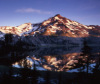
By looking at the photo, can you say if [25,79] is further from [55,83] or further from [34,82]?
[55,83]

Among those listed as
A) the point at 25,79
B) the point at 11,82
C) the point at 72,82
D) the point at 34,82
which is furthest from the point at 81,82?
the point at 11,82

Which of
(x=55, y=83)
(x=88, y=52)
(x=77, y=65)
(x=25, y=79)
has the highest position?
(x=88, y=52)

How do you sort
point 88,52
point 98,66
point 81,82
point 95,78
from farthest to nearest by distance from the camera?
point 88,52, point 81,82, point 98,66, point 95,78

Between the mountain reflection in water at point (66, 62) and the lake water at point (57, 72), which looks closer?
the lake water at point (57, 72)

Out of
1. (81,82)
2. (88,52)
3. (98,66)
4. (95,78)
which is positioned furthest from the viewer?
(88,52)

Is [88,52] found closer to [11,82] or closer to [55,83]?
[55,83]

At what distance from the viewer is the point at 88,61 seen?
56.4 ft

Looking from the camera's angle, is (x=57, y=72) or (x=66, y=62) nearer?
(x=57, y=72)

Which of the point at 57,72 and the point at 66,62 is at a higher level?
the point at 57,72

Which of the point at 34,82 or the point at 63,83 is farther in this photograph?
the point at 63,83

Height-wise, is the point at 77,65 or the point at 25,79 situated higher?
the point at 77,65

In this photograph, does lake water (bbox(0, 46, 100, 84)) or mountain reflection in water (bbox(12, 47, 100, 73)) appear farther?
mountain reflection in water (bbox(12, 47, 100, 73))

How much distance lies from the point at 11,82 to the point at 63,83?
5.93 m

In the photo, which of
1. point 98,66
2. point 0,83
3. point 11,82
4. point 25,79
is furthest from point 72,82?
point 0,83
